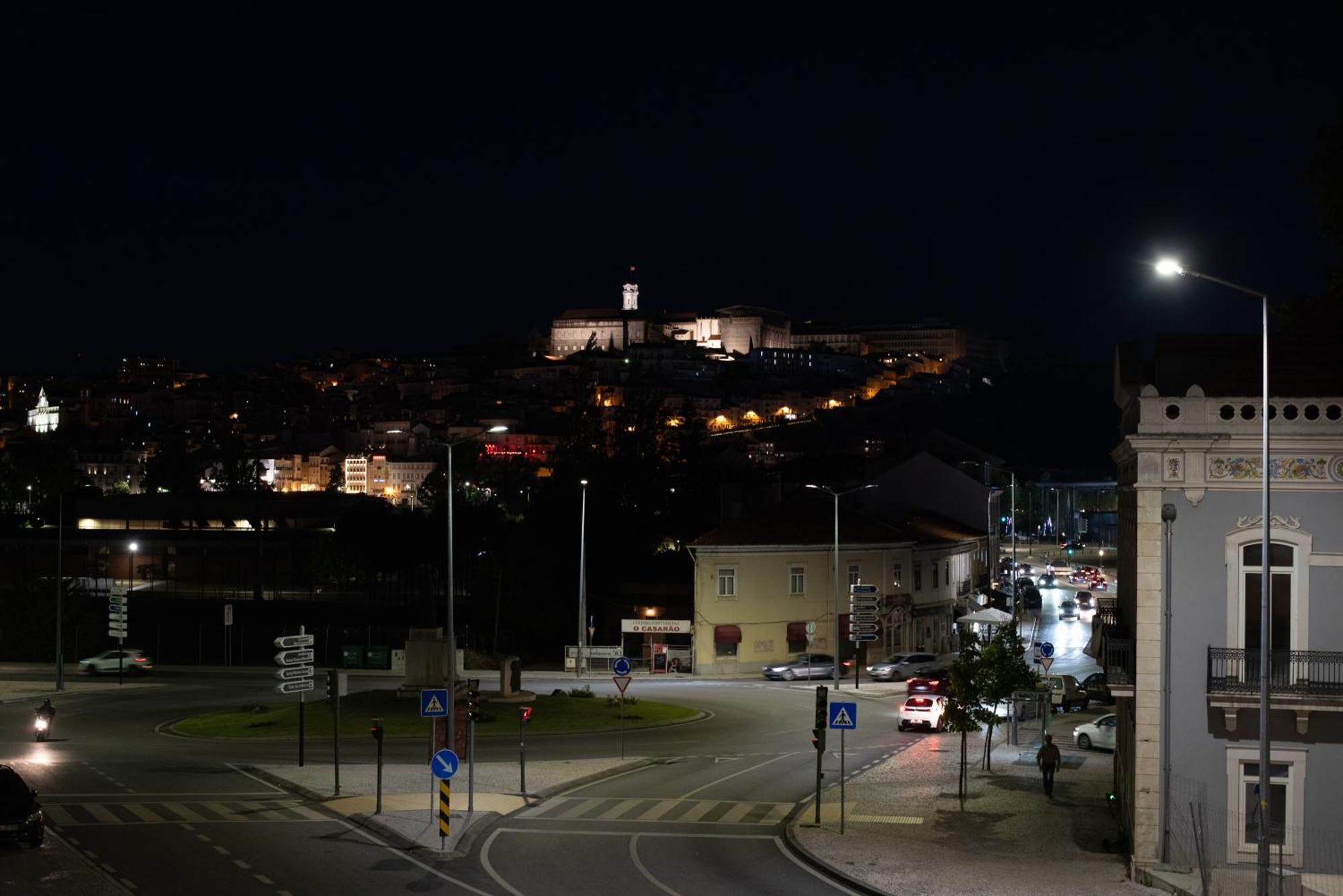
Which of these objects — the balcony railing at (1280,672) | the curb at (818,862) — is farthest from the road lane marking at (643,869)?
the balcony railing at (1280,672)

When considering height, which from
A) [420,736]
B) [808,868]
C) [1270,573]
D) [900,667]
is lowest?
[420,736]

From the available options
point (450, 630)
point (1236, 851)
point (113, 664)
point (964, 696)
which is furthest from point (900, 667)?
point (1236, 851)

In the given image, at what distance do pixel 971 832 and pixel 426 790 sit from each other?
11.6 metres

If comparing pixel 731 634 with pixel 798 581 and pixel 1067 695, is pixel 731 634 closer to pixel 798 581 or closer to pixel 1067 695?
pixel 798 581

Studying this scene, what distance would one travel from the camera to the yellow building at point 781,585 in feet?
210

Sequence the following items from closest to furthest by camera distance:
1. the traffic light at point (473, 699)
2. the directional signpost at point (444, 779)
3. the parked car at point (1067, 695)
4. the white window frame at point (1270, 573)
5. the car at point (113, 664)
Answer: the white window frame at point (1270, 573) → the directional signpost at point (444, 779) → the traffic light at point (473, 699) → the parked car at point (1067, 695) → the car at point (113, 664)

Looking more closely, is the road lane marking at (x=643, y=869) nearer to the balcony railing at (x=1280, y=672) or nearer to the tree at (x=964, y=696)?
the balcony railing at (x=1280, y=672)

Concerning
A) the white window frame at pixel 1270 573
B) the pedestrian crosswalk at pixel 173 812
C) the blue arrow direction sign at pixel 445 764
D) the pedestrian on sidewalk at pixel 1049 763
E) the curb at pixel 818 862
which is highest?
the white window frame at pixel 1270 573

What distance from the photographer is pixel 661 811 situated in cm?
2981

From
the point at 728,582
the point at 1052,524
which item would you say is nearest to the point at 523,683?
the point at 728,582

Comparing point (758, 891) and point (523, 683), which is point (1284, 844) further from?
point (523, 683)

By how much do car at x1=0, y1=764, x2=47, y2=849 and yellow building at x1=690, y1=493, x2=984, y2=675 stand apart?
39822mm

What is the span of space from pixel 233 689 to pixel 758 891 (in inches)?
1551

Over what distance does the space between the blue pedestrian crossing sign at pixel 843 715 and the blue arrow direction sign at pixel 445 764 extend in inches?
279
